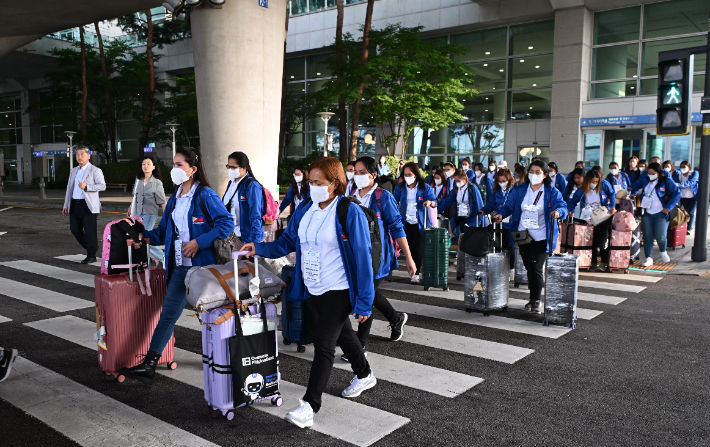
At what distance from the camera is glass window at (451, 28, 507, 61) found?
29422 mm

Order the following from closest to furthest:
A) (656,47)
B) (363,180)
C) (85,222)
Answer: (363,180)
(85,222)
(656,47)

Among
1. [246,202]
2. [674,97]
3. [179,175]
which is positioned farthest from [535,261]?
[674,97]

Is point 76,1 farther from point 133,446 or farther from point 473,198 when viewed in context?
point 133,446

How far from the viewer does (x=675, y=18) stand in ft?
81.8

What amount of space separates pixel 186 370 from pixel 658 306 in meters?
6.34

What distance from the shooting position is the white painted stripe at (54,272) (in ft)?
30.9

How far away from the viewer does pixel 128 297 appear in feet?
16.0

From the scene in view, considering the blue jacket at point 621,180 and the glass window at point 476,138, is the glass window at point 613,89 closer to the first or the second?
the glass window at point 476,138

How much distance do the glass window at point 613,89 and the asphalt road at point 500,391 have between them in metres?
21.3

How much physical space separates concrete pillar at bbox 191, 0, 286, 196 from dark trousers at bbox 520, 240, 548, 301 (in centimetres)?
888

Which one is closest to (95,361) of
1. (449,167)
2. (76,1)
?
(449,167)

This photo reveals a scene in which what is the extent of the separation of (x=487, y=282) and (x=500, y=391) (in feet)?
8.86

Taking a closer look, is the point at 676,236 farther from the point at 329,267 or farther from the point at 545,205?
the point at 329,267

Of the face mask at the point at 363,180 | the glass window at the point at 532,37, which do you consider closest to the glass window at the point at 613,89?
the glass window at the point at 532,37
